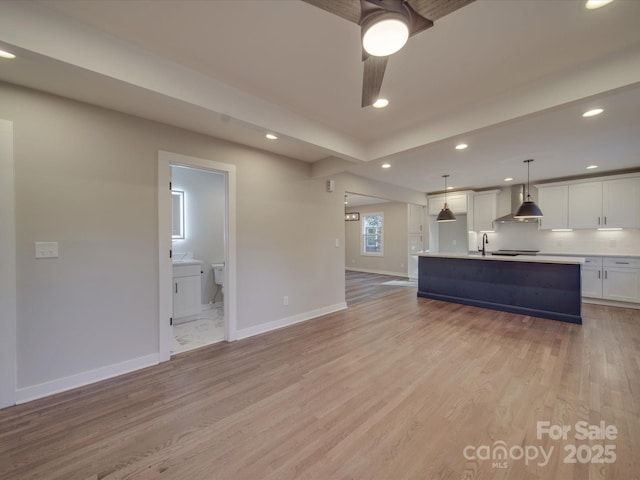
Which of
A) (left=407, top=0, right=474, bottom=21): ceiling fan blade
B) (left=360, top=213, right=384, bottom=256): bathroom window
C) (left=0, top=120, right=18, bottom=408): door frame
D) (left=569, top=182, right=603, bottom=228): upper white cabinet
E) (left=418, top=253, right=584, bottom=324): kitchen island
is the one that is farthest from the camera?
(left=360, top=213, right=384, bottom=256): bathroom window

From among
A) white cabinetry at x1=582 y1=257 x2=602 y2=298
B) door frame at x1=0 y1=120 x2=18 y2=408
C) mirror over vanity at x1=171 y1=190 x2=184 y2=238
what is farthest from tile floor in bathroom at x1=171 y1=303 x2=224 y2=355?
white cabinetry at x1=582 y1=257 x2=602 y2=298

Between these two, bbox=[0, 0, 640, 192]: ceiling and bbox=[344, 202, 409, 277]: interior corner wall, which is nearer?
bbox=[0, 0, 640, 192]: ceiling

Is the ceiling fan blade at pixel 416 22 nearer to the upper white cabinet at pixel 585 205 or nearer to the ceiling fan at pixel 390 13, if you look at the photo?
the ceiling fan at pixel 390 13

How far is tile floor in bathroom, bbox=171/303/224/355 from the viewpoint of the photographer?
10.7ft

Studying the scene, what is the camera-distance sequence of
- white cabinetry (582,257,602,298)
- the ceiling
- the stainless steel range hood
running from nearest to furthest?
the ceiling → white cabinetry (582,257,602,298) → the stainless steel range hood

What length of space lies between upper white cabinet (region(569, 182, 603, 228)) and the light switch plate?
8.24 meters

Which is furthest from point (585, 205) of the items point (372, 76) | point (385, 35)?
point (385, 35)

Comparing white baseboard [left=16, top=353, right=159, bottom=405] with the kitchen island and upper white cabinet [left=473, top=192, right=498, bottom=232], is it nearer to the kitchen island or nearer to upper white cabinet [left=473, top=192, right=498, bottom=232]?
the kitchen island

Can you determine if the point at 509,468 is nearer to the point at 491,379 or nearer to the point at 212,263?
the point at 491,379

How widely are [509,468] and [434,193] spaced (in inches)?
269

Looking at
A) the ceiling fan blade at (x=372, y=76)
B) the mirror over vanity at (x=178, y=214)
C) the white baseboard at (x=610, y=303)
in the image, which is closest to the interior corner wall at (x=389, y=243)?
the white baseboard at (x=610, y=303)

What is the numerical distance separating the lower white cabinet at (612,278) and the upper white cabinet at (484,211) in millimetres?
1914

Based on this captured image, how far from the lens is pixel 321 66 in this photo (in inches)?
79.2

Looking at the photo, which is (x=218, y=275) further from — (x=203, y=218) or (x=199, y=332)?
(x=199, y=332)
